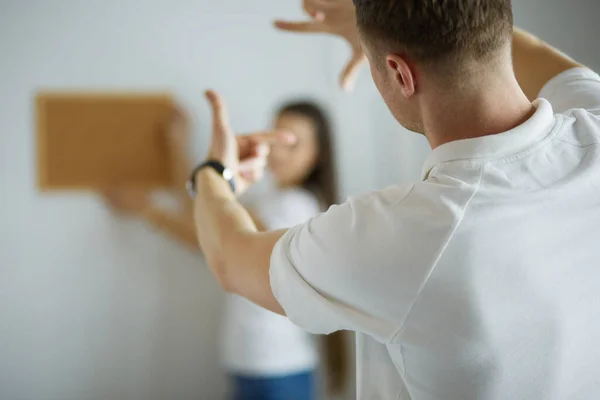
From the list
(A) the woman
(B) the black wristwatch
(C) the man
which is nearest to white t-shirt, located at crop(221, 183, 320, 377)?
(A) the woman

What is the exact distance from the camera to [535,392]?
2.07 ft

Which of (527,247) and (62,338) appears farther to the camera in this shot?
(62,338)

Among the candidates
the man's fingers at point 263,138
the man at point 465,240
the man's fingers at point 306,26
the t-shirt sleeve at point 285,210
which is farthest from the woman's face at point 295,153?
the man at point 465,240

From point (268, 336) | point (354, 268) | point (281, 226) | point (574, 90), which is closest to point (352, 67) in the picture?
point (574, 90)

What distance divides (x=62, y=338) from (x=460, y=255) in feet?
5.52

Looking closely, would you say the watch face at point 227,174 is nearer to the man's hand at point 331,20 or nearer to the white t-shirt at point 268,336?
the man's hand at point 331,20

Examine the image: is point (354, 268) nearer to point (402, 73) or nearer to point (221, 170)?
point (402, 73)

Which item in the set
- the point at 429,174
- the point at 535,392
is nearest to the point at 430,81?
the point at 429,174

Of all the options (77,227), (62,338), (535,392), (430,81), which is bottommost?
(62,338)

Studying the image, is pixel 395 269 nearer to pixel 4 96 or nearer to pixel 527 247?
pixel 527 247

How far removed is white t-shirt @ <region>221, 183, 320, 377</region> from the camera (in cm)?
184

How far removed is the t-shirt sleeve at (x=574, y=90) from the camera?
0.79 meters

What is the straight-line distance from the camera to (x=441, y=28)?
621 millimetres

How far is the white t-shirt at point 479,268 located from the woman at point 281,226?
104 cm
